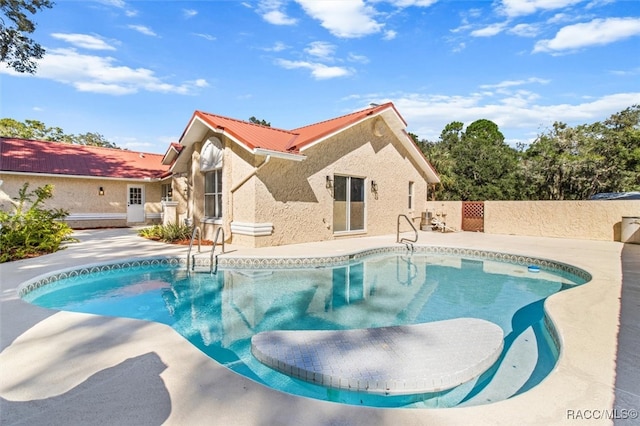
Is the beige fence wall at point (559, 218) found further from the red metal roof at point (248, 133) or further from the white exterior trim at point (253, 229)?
the white exterior trim at point (253, 229)

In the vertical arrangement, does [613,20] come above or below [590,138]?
above

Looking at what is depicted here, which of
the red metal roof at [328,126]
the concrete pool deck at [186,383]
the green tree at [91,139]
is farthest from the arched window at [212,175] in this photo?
the green tree at [91,139]

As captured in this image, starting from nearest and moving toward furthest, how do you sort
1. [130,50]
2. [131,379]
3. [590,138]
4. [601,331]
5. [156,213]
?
1. [131,379]
2. [601,331]
3. [130,50]
4. [156,213]
5. [590,138]

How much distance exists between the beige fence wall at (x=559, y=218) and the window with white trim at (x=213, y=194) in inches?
477

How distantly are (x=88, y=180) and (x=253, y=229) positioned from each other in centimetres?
1212

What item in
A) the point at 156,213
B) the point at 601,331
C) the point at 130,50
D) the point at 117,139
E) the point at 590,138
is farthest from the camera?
the point at 117,139

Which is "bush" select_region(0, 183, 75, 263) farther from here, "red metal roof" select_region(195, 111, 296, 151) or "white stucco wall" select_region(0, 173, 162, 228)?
"white stucco wall" select_region(0, 173, 162, 228)

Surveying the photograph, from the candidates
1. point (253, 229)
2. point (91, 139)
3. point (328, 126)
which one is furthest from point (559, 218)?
point (91, 139)

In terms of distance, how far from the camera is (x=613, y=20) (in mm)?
12969

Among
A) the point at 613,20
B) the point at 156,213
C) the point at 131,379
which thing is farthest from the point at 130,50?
the point at 613,20

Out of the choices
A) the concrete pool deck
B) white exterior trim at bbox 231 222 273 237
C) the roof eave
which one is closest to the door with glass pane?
the roof eave

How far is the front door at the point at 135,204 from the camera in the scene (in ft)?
61.8

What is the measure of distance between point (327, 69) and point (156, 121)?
45.6 feet

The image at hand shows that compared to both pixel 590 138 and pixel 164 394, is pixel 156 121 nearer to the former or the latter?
pixel 164 394
